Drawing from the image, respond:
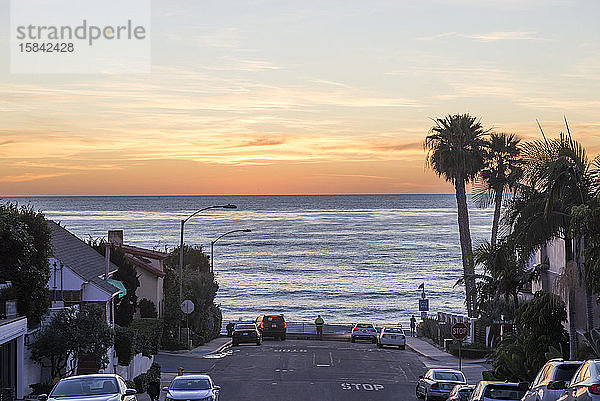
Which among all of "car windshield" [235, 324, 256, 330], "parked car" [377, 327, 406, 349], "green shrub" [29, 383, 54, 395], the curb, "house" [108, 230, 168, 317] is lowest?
the curb

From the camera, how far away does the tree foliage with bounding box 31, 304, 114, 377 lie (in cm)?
2869

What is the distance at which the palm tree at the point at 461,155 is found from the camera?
52469mm

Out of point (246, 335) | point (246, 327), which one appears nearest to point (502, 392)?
point (246, 335)

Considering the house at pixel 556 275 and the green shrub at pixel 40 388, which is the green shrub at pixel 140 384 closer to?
the green shrub at pixel 40 388

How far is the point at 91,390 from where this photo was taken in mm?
19500

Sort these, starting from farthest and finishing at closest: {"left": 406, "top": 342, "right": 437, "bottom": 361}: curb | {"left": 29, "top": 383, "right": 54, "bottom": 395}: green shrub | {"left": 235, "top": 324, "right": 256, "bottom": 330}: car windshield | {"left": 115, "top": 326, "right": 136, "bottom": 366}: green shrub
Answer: {"left": 235, "top": 324, "right": 256, "bottom": 330}: car windshield → {"left": 406, "top": 342, "right": 437, "bottom": 361}: curb → {"left": 115, "top": 326, "right": 136, "bottom": 366}: green shrub → {"left": 29, "top": 383, "right": 54, "bottom": 395}: green shrub

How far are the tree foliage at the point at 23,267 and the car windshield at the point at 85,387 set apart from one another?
366 inches

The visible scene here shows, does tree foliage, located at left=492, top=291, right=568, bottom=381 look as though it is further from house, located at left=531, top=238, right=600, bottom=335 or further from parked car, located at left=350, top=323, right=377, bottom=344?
parked car, located at left=350, top=323, right=377, bottom=344

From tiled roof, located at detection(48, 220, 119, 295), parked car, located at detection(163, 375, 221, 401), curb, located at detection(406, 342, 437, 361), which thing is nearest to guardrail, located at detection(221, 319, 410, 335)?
curb, located at detection(406, 342, 437, 361)

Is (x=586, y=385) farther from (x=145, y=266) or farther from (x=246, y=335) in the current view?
(x=246, y=335)

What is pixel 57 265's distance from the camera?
33938mm

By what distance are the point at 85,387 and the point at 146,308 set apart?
100 feet

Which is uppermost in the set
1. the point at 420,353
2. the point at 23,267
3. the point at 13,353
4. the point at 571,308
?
the point at 23,267

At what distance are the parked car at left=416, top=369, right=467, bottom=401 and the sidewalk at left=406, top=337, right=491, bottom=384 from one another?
6537 mm
